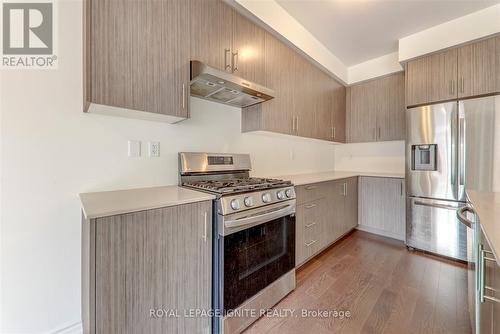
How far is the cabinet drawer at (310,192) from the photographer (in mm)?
2088

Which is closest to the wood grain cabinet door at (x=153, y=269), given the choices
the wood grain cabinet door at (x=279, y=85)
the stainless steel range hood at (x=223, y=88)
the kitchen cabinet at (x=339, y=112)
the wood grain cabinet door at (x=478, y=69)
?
the stainless steel range hood at (x=223, y=88)

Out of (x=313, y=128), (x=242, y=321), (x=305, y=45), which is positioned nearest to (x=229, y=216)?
(x=242, y=321)

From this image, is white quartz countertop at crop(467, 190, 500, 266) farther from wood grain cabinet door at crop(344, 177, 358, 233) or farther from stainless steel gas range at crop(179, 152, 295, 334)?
wood grain cabinet door at crop(344, 177, 358, 233)

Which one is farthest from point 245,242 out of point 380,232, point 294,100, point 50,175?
point 380,232

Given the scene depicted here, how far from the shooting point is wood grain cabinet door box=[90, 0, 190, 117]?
1159 mm

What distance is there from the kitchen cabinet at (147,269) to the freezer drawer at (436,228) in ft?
8.65

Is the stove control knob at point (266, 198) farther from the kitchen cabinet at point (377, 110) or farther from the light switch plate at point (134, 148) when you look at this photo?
the kitchen cabinet at point (377, 110)

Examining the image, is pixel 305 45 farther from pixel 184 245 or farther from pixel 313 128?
pixel 184 245

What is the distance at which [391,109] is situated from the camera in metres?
3.19

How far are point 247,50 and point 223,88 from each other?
0.50m

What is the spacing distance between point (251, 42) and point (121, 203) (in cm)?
172

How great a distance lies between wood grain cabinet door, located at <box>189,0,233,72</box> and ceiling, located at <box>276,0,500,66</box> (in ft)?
2.54

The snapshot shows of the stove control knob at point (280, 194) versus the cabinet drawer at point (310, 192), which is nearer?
the stove control knob at point (280, 194)

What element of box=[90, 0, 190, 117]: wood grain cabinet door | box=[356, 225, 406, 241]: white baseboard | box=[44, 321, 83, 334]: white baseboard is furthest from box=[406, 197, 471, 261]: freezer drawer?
box=[44, 321, 83, 334]: white baseboard
